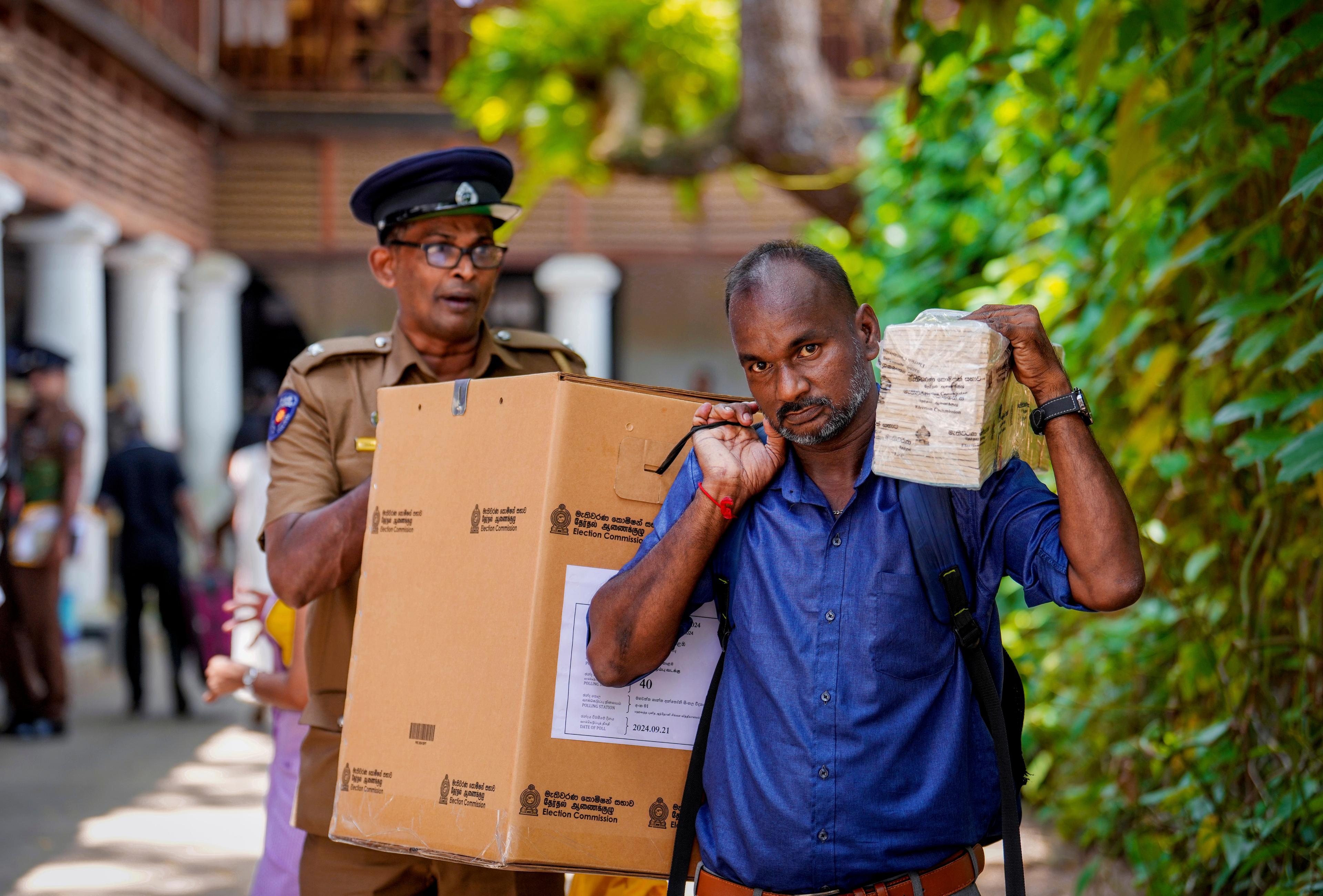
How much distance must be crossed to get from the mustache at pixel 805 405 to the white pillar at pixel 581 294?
1192 centimetres

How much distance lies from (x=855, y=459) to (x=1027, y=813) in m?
4.08

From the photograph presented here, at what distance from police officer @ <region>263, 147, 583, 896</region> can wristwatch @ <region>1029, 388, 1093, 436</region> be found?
1166 millimetres

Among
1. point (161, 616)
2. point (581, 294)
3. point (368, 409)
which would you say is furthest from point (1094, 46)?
point (581, 294)

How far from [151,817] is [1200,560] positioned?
→ 4.63 meters

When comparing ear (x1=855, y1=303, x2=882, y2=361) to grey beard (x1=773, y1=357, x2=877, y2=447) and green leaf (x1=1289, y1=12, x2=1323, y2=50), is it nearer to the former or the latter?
grey beard (x1=773, y1=357, x2=877, y2=447)

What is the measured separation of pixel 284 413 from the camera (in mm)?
2520

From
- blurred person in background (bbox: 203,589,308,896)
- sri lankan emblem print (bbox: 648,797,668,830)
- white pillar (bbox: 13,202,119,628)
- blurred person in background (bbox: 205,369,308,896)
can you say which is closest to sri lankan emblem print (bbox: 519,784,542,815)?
sri lankan emblem print (bbox: 648,797,668,830)

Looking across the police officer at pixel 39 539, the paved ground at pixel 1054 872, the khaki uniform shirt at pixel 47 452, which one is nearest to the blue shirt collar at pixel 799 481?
the paved ground at pixel 1054 872

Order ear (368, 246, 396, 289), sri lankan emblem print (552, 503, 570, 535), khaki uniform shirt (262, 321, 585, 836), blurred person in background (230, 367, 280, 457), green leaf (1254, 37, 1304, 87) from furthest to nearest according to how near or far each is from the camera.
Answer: blurred person in background (230, 367, 280, 457), ear (368, 246, 396, 289), khaki uniform shirt (262, 321, 585, 836), green leaf (1254, 37, 1304, 87), sri lankan emblem print (552, 503, 570, 535)

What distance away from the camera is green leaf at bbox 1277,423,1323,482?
1.94 meters

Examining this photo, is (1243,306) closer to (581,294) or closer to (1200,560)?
(1200,560)

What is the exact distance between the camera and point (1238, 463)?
2430 mm

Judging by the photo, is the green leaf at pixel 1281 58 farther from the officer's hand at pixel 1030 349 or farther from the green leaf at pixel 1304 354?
the officer's hand at pixel 1030 349

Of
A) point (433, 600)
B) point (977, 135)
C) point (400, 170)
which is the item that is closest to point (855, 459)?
point (433, 600)
